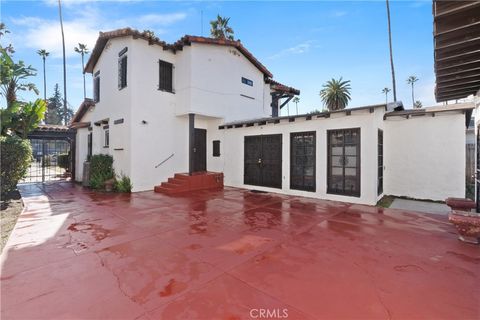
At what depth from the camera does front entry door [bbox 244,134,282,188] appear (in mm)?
10109

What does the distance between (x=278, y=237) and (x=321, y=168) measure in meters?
4.68

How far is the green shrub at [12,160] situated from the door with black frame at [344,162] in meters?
11.6

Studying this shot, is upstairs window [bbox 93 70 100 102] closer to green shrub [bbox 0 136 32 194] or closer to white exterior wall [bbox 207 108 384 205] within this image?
green shrub [bbox 0 136 32 194]

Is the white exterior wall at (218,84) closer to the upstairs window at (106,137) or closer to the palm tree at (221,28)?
the upstairs window at (106,137)

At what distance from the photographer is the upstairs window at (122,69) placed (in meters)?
10.7

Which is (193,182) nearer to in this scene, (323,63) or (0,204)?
(0,204)

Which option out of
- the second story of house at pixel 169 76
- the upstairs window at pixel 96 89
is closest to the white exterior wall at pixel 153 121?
the second story of house at pixel 169 76

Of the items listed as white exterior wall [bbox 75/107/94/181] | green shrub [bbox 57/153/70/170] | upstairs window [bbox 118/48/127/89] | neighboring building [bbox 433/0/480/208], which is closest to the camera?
neighboring building [bbox 433/0/480/208]

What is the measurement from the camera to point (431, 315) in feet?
8.13

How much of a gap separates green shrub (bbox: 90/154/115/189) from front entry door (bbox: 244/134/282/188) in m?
6.63

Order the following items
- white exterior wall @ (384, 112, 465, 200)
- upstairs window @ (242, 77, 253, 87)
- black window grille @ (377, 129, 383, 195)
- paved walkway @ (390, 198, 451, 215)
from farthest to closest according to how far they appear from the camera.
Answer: upstairs window @ (242, 77, 253, 87) < black window grille @ (377, 129, 383, 195) < white exterior wall @ (384, 112, 465, 200) < paved walkway @ (390, 198, 451, 215)

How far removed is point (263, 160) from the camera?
10.7 metres

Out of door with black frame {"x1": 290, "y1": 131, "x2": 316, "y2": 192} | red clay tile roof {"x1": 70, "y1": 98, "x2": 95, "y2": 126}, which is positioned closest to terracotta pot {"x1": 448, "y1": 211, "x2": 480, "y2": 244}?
door with black frame {"x1": 290, "y1": 131, "x2": 316, "y2": 192}

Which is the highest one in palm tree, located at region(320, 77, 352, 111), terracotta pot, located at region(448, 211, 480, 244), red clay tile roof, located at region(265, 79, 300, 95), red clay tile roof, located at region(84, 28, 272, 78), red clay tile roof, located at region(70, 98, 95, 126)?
palm tree, located at region(320, 77, 352, 111)
